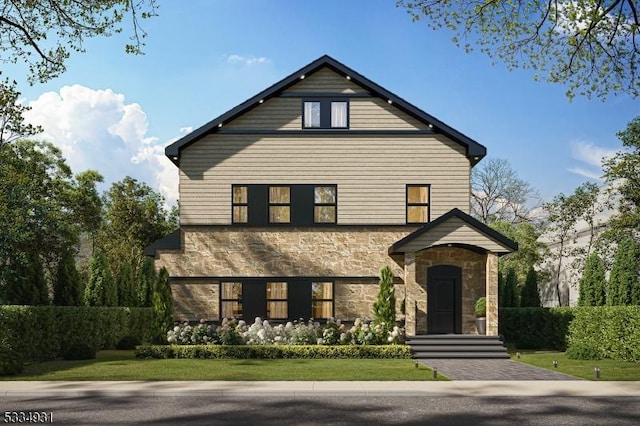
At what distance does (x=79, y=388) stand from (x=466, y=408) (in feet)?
27.0

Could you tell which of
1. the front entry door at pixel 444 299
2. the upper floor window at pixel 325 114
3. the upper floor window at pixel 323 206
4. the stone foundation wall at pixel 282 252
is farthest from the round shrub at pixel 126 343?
the front entry door at pixel 444 299

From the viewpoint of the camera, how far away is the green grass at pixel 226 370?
17.9 metres

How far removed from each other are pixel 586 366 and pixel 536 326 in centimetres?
895

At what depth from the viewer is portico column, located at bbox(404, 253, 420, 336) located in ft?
84.7

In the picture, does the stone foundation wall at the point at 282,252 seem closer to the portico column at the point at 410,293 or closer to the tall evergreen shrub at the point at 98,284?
the tall evergreen shrub at the point at 98,284

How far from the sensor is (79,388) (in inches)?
623

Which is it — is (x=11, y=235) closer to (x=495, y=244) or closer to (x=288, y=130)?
(x=288, y=130)

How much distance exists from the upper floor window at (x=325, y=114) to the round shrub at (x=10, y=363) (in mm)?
14724

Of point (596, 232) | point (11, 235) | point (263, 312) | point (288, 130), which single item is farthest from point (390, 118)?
point (596, 232)

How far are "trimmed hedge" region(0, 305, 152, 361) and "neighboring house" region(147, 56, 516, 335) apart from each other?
8.90ft

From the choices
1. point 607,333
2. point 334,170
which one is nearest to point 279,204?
point 334,170

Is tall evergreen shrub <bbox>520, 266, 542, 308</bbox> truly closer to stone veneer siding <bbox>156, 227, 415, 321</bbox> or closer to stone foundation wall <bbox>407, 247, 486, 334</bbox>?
stone foundation wall <bbox>407, 247, 486, 334</bbox>

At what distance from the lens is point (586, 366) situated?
2130 cm

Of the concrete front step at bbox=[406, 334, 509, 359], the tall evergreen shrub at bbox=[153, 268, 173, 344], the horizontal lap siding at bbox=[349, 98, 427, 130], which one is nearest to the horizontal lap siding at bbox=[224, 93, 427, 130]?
the horizontal lap siding at bbox=[349, 98, 427, 130]
